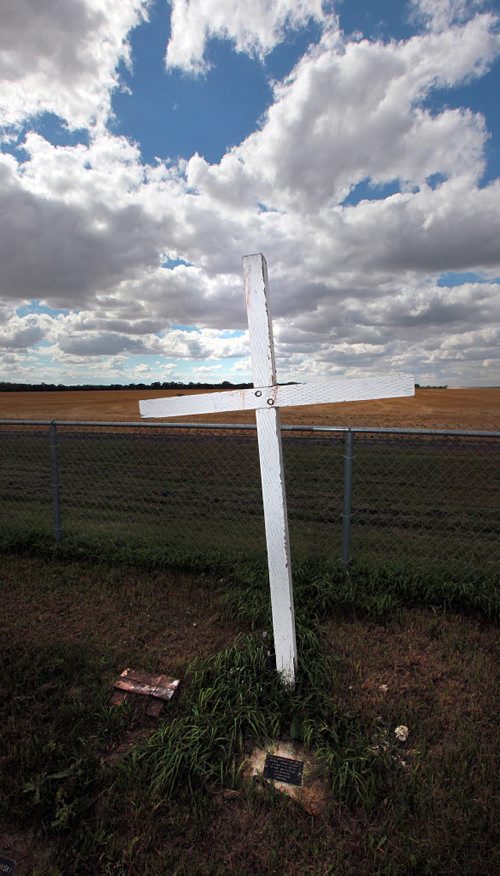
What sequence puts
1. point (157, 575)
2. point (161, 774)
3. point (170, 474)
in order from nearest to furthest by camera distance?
point (161, 774) < point (157, 575) < point (170, 474)

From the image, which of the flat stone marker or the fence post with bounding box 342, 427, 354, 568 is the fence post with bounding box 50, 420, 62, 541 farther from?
the flat stone marker

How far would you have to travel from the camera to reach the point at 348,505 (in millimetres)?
4016

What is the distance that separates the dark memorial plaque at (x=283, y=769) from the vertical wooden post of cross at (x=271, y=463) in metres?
0.44

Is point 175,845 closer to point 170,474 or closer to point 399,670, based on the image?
point 399,670

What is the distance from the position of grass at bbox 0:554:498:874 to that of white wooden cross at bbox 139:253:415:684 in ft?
1.48

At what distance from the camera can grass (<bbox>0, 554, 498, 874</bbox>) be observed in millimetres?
1887

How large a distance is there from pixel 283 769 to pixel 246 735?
0.89ft

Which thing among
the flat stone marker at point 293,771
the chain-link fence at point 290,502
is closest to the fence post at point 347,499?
the chain-link fence at point 290,502

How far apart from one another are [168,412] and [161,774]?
71.5 inches

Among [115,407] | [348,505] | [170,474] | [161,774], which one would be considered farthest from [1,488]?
[115,407]

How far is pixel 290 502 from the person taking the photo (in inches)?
284

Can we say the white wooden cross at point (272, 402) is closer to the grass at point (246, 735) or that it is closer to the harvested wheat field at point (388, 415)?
the grass at point (246, 735)

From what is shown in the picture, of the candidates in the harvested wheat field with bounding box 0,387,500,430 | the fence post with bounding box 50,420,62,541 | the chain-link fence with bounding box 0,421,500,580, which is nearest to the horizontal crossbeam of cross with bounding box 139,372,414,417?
the chain-link fence with bounding box 0,421,500,580

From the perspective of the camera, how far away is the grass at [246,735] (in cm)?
189
